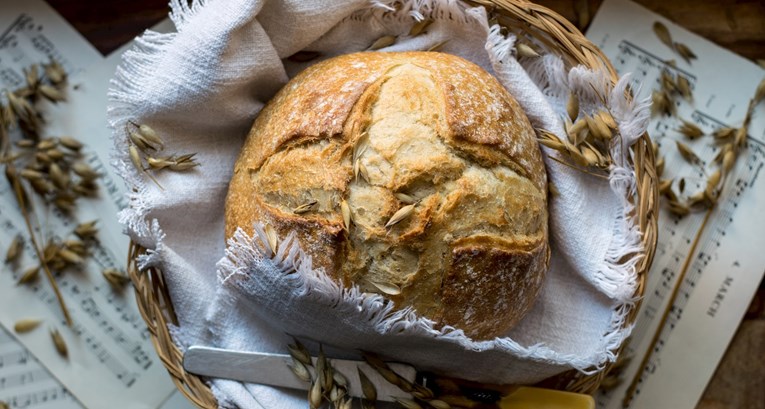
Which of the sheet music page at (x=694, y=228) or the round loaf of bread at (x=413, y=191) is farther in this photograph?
the sheet music page at (x=694, y=228)

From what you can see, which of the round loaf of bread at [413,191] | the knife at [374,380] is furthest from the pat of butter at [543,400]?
the round loaf of bread at [413,191]

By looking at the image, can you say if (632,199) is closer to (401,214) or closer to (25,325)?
(401,214)

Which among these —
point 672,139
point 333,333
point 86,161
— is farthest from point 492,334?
point 86,161

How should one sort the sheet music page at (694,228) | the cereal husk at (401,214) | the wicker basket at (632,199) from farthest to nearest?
the sheet music page at (694,228)
the wicker basket at (632,199)
the cereal husk at (401,214)

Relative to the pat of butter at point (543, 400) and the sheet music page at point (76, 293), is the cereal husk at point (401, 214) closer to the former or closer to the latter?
the pat of butter at point (543, 400)

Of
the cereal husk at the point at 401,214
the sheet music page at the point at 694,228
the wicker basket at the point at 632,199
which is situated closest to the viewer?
the cereal husk at the point at 401,214

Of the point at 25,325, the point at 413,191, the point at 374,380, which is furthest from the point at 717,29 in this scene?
the point at 25,325
